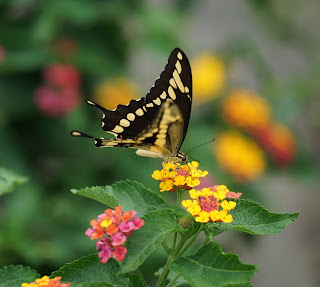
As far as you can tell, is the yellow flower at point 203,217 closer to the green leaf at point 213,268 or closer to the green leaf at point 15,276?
the green leaf at point 213,268

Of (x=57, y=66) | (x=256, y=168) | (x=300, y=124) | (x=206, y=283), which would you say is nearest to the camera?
(x=206, y=283)

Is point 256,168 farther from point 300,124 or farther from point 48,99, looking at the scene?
point 300,124

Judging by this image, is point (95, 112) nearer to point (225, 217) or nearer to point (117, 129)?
point (117, 129)

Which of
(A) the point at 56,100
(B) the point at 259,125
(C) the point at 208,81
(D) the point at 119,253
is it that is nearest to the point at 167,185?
(D) the point at 119,253

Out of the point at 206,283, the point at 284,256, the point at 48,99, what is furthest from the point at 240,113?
the point at 206,283

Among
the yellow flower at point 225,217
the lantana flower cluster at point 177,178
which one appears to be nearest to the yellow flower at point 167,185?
the lantana flower cluster at point 177,178

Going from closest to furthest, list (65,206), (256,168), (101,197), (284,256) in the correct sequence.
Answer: (101,197) < (65,206) < (256,168) < (284,256)

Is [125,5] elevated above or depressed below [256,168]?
above

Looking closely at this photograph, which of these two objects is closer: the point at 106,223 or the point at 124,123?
the point at 106,223
